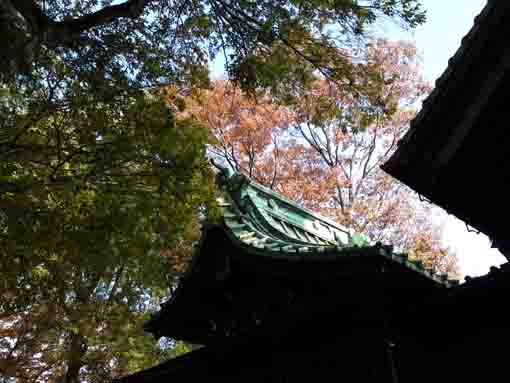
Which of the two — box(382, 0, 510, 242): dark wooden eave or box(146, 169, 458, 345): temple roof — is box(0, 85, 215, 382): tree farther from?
box(382, 0, 510, 242): dark wooden eave

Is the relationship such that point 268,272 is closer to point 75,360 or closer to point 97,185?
point 97,185

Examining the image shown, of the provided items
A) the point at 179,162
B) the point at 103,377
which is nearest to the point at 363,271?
the point at 179,162

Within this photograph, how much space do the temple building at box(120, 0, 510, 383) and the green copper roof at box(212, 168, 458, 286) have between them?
0.29 feet

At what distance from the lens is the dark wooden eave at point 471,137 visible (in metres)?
4.84

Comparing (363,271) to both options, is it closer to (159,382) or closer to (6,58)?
(159,382)

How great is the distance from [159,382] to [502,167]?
5.67 metres

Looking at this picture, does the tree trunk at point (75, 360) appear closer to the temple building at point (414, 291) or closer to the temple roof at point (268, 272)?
the temple roof at point (268, 272)

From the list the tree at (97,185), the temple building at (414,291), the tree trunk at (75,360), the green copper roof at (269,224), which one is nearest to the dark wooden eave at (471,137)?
the temple building at (414,291)

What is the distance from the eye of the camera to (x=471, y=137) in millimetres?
5312

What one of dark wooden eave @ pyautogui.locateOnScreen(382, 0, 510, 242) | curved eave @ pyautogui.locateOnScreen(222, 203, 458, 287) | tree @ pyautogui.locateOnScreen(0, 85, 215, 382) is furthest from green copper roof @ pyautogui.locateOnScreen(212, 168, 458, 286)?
dark wooden eave @ pyautogui.locateOnScreen(382, 0, 510, 242)

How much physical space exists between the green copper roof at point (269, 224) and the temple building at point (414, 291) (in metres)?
0.09

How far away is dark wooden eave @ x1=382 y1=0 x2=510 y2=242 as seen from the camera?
4840 millimetres

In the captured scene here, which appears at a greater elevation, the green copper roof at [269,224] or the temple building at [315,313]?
the green copper roof at [269,224]

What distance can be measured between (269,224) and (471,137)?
388 cm
